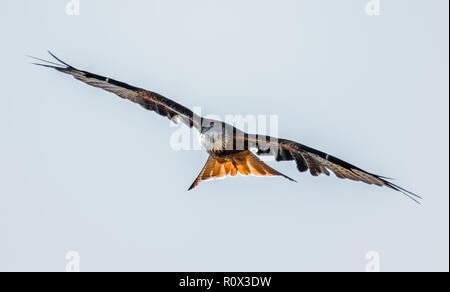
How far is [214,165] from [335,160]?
211 centimetres

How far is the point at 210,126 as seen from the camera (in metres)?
8.98

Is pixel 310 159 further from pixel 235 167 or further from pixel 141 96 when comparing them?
pixel 141 96

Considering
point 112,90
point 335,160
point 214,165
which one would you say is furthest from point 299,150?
point 112,90

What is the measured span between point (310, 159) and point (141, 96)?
8.88 feet

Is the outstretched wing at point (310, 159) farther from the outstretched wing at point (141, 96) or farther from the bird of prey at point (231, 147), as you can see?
the outstretched wing at point (141, 96)

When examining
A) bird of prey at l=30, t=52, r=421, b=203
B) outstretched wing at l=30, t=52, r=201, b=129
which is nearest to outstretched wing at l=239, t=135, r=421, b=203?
bird of prey at l=30, t=52, r=421, b=203

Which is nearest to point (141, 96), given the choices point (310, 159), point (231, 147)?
point (231, 147)

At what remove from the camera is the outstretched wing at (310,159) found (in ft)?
26.7

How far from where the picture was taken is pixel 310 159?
27.9ft

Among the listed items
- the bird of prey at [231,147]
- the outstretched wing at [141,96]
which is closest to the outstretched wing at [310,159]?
the bird of prey at [231,147]

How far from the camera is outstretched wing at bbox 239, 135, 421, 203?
26.7ft

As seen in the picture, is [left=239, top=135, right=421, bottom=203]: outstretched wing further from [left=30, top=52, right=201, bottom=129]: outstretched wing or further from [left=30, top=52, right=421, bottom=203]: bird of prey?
[left=30, top=52, right=201, bottom=129]: outstretched wing

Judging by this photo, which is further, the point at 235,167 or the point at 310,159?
the point at 235,167
